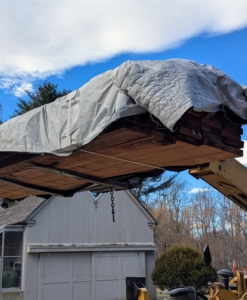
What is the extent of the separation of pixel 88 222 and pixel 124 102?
52.6 ft

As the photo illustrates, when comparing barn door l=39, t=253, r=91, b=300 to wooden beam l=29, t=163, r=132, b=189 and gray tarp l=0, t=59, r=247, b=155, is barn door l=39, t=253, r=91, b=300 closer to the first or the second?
wooden beam l=29, t=163, r=132, b=189

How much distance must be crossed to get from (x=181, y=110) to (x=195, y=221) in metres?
39.4

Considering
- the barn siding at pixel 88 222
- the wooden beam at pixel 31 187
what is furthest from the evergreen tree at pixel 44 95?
the wooden beam at pixel 31 187

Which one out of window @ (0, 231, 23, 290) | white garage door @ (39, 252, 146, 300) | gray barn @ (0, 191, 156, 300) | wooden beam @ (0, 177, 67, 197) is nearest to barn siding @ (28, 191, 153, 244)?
gray barn @ (0, 191, 156, 300)

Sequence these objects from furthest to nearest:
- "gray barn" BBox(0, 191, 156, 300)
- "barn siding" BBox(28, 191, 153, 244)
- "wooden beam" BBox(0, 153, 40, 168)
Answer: "barn siding" BBox(28, 191, 153, 244) < "gray barn" BBox(0, 191, 156, 300) < "wooden beam" BBox(0, 153, 40, 168)

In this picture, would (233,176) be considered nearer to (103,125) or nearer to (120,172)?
(120,172)

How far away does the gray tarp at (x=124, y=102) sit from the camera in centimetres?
304

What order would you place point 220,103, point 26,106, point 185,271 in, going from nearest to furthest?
point 220,103 < point 185,271 < point 26,106

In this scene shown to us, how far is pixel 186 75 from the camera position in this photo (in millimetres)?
3152

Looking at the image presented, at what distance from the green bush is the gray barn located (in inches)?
66.9

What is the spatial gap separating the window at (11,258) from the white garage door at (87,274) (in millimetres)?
935

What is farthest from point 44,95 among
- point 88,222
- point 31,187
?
point 31,187

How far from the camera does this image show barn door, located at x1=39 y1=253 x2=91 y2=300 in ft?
53.9

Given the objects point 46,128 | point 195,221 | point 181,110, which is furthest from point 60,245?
point 195,221
